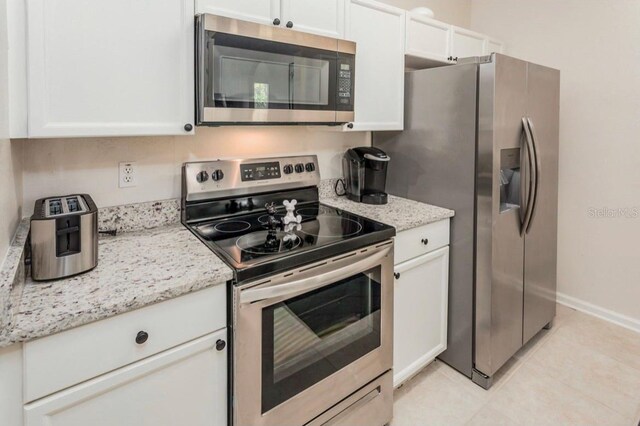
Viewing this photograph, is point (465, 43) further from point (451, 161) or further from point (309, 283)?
point (309, 283)

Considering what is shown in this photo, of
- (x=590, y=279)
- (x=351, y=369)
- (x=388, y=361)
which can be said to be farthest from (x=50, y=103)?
(x=590, y=279)

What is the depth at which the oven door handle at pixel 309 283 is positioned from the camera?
1.22 m

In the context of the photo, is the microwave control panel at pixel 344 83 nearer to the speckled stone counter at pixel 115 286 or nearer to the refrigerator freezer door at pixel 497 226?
the refrigerator freezer door at pixel 497 226

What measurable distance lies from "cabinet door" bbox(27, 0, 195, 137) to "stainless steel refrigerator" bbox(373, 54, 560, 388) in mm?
1258

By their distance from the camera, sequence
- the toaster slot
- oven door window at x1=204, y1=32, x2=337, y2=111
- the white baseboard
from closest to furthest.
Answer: the toaster slot → oven door window at x1=204, y1=32, x2=337, y2=111 → the white baseboard

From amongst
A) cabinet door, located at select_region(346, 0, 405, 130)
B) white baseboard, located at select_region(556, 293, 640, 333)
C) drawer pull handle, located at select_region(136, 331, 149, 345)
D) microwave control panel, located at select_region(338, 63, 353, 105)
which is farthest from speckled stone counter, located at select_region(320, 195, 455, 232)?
white baseboard, located at select_region(556, 293, 640, 333)

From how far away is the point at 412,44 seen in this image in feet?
7.11

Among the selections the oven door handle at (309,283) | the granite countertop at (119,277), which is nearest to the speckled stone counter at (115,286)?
the granite countertop at (119,277)

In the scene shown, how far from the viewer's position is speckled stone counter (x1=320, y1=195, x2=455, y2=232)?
1802 mm

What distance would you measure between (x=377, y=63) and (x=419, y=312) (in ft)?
4.32

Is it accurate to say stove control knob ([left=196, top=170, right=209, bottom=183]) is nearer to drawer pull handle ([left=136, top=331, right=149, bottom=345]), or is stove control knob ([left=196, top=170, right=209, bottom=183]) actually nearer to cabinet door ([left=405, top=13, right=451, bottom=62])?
drawer pull handle ([left=136, top=331, right=149, bottom=345])

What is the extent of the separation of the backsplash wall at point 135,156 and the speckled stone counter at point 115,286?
0.26 meters

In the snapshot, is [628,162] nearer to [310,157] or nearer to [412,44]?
[412,44]

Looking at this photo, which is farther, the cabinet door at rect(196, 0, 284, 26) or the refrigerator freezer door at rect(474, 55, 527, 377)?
the refrigerator freezer door at rect(474, 55, 527, 377)
